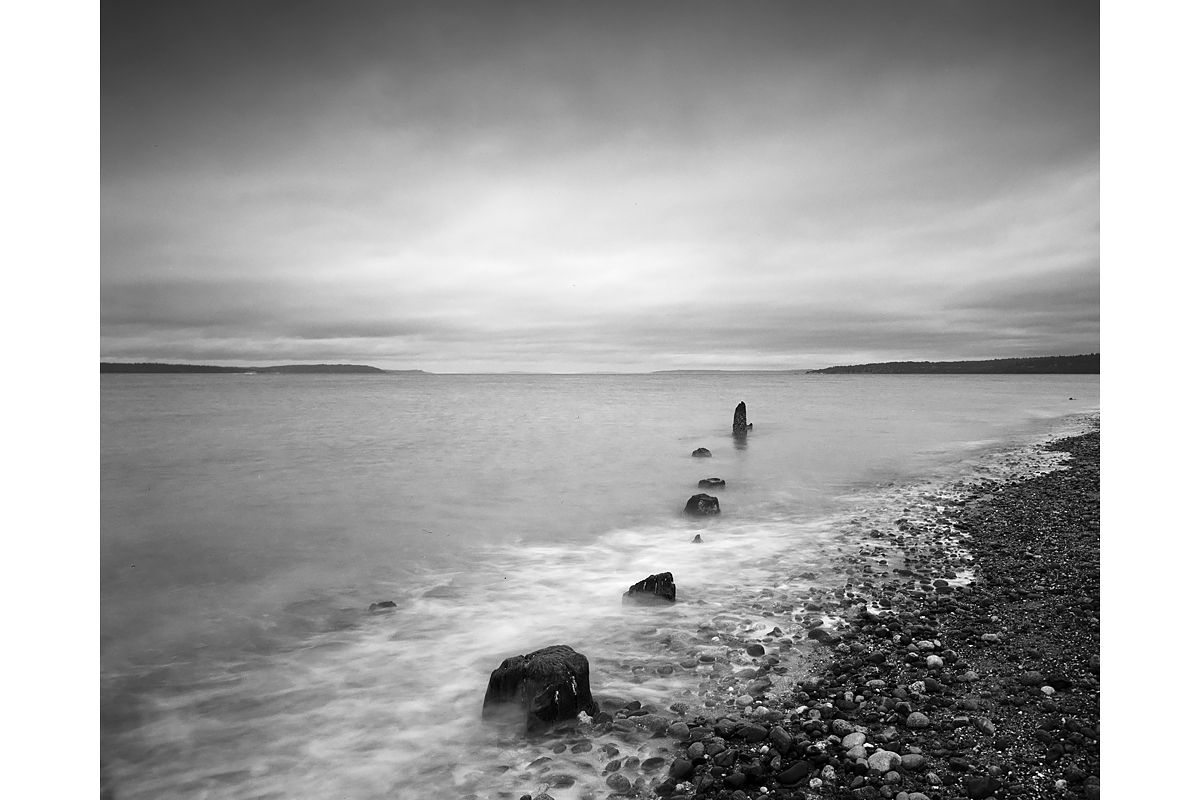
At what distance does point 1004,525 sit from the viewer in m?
7.02

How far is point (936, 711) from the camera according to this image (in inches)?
115

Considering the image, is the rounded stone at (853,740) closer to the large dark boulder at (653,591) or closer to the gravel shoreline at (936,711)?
the gravel shoreline at (936,711)

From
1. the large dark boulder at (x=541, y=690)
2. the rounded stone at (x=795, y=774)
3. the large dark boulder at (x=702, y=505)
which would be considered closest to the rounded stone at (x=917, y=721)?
the rounded stone at (x=795, y=774)

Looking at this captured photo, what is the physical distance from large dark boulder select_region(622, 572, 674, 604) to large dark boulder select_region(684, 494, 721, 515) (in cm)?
359

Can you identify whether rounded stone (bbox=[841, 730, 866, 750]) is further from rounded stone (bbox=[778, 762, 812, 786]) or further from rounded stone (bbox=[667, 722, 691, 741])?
rounded stone (bbox=[667, 722, 691, 741])

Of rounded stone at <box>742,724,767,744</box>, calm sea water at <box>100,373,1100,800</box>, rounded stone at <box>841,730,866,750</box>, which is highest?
rounded stone at <box>841,730,866,750</box>

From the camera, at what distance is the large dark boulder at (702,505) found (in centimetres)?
865

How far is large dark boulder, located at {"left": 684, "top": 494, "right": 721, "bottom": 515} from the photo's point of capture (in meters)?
8.65

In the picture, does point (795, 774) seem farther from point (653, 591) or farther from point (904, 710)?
point (653, 591)

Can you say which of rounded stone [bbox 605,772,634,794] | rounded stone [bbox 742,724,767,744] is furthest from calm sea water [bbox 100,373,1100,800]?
rounded stone [bbox 742,724,767,744]

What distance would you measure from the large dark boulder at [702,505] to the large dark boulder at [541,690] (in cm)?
551
